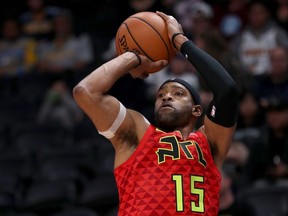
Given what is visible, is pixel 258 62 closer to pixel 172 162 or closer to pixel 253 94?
pixel 253 94

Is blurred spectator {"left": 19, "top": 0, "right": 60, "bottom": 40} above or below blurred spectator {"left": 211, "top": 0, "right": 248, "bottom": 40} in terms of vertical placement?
below

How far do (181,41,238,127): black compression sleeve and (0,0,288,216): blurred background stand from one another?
7.78 ft

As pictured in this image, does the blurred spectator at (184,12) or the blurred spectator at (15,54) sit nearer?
the blurred spectator at (184,12)

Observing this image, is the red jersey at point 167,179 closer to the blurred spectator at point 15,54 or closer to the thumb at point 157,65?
the thumb at point 157,65

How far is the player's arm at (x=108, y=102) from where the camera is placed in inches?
203

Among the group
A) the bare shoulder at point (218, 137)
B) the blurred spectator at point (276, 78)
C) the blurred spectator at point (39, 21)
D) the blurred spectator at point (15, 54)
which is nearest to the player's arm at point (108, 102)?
the bare shoulder at point (218, 137)

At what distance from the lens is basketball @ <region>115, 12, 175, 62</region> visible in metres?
5.45

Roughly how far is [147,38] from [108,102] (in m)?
0.57

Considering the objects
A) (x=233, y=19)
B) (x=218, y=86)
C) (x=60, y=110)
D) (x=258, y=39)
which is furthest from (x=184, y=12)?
(x=218, y=86)

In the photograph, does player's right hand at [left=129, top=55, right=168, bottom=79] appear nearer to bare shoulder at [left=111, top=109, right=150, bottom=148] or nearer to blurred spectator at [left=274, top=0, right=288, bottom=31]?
bare shoulder at [left=111, top=109, right=150, bottom=148]

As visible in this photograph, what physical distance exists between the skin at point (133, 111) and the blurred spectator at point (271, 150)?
294 cm

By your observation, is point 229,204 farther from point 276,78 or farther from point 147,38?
point 147,38

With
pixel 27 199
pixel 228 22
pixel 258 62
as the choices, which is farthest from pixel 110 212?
pixel 228 22

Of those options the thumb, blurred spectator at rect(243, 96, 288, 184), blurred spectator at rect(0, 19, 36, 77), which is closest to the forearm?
the thumb
